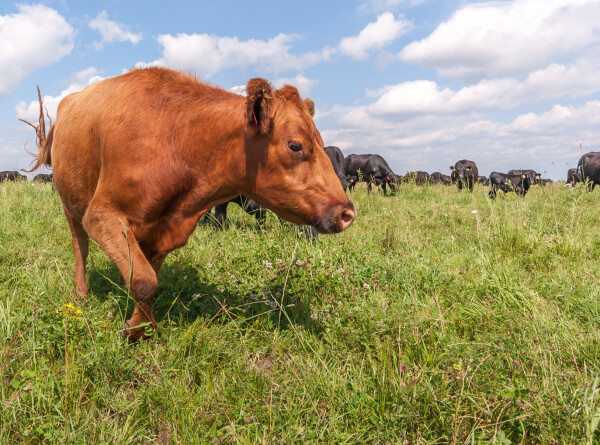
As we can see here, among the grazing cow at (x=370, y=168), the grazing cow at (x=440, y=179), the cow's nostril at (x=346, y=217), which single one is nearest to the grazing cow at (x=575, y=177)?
the grazing cow at (x=440, y=179)

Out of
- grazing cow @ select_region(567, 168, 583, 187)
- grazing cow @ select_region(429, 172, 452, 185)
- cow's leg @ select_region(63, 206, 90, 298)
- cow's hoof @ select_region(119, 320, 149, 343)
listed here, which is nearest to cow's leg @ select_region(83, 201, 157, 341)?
cow's hoof @ select_region(119, 320, 149, 343)

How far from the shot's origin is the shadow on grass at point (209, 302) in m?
3.44

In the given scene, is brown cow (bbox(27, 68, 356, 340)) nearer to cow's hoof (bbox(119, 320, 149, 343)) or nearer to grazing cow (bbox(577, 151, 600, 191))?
cow's hoof (bbox(119, 320, 149, 343))

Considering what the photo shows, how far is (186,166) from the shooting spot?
314 cm

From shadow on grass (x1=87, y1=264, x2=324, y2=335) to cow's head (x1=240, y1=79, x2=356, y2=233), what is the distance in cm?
80

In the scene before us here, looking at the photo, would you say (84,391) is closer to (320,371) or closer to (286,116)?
(320,371)

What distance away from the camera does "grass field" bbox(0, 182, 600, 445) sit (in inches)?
82.7

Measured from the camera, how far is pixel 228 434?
2094 mm

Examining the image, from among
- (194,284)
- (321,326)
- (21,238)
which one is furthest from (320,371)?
(21,238)

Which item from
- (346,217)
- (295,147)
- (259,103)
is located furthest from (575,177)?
(259,103)

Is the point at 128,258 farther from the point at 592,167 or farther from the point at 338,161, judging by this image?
the point at 592,167

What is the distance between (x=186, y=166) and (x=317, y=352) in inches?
62.3

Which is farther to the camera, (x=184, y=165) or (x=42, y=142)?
(x=42, y=142)

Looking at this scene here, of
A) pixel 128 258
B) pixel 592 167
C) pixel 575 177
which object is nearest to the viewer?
pixel 128 258
